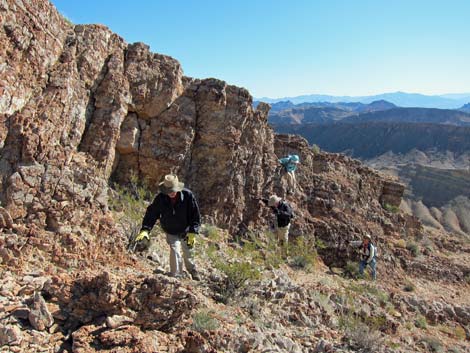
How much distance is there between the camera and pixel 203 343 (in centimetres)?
374

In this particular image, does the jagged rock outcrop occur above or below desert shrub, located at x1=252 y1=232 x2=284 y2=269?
above

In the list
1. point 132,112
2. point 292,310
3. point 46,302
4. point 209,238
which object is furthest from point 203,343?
point 132,112

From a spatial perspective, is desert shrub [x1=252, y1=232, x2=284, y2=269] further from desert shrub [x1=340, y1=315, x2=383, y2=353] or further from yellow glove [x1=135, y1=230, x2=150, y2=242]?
yellow glove [x1=135, y1=230, x2=150, y2=242]

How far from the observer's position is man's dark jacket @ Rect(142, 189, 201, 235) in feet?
16.9

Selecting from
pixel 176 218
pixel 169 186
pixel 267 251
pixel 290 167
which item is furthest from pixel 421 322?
pixel 169 186

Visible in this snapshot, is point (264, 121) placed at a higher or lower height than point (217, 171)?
higher

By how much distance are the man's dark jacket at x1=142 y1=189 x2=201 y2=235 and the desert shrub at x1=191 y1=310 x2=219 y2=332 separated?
4.18ft

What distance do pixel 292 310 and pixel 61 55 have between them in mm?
5844

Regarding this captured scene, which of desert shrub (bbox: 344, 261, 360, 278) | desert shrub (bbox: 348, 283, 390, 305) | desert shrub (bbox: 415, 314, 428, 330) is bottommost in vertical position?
desert shrub (bbox: 415, 314, 428, 330)

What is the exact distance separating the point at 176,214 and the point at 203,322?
154cm

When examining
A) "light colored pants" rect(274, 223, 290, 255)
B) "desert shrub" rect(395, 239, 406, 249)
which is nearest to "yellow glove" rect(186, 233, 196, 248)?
"light colored pants" rect(274, 223, 290, 255)

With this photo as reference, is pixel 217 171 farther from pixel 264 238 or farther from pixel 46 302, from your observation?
pixel 46 302

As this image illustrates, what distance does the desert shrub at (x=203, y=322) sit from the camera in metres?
4.00

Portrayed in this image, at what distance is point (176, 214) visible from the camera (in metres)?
5.16
